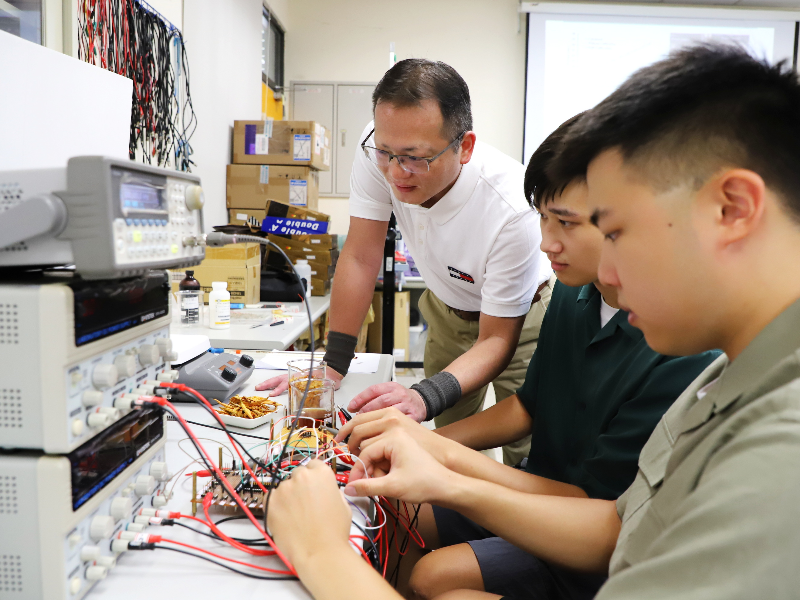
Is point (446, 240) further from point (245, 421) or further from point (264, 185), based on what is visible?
point (264, 185)

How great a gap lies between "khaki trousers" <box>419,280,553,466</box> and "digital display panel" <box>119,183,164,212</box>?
4.43 ft

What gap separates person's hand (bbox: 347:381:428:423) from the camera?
1206 millimetres

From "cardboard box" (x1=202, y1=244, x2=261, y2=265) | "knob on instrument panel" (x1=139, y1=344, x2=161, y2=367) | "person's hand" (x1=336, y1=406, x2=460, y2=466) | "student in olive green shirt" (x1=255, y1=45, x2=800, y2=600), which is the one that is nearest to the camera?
"student in olive green shirt" (x1=255, y1=45, x2=800, y2=600)

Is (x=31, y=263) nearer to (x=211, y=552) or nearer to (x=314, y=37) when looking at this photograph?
(x=211, y=552)

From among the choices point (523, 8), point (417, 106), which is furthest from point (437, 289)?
point (523, 8)

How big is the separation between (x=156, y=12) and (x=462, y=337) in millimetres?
2053

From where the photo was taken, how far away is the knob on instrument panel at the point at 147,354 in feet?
2.48

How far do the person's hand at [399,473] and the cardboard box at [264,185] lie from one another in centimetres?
321

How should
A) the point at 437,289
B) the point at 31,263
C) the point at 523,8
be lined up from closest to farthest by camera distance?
the point at 31,263, the point at 437,289, the point at 523,8

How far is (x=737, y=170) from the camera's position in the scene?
504 mm

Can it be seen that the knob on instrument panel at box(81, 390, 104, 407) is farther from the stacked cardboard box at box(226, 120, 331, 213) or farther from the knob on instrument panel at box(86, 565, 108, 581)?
the stacked cardboard box at box(226, 120, 331, 213)

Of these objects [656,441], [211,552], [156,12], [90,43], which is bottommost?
[211,552]

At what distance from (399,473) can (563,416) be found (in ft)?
1.77

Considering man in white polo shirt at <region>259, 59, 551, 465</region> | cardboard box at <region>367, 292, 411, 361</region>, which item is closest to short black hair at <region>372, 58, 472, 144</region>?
man in white polo shirt at <region>259, 59, 551, 465</region>
